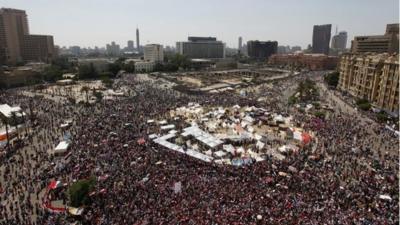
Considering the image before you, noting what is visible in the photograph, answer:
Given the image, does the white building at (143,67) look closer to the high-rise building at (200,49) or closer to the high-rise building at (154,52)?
the high-rise building at (154,52)

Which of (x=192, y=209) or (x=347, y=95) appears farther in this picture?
(x=347, y=95)

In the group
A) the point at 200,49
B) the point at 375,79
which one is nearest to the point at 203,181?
the point at 375,79

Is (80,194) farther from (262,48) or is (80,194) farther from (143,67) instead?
(262,48)

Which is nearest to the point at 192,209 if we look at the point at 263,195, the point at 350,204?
the point at 263,195

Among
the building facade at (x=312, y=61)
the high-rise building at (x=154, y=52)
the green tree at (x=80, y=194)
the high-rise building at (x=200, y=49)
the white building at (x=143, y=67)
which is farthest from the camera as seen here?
the high-rise building at (x=200, y=49)

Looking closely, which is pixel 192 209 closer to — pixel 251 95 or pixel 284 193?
pixel 284 193

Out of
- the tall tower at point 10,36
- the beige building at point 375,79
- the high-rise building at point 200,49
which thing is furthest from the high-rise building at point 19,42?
the beige building at point 375,79

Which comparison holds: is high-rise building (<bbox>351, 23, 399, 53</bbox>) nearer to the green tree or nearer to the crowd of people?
the crowd of people

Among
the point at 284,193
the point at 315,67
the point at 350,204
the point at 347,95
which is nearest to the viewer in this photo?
the point at 350,204
